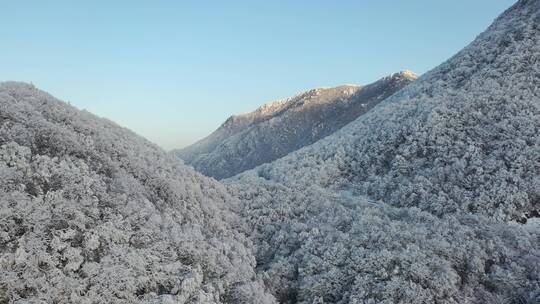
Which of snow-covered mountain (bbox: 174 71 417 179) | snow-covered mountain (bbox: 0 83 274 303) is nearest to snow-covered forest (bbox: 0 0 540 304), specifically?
snow-covered mountain (bbox: 0 83 274 303)

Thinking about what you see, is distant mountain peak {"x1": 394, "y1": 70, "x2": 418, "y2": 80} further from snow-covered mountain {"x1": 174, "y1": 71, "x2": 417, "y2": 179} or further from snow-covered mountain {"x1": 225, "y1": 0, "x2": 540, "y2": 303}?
snow-covered mountain {"x1": 225, "y1": 0, "x2": 540, "y2": 303}

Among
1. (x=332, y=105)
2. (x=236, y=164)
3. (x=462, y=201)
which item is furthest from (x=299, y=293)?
(x=332, y=105)

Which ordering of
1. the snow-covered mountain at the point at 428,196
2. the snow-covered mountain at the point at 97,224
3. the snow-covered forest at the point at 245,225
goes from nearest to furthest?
1. the snow-covered mountain at the point at 97,224
2. the snow-covered forest at the point at 245,225
3. the snow-covered mountain at the point at 428,196

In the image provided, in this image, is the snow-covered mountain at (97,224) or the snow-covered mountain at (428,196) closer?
the snow-covered mountain at (97,224)

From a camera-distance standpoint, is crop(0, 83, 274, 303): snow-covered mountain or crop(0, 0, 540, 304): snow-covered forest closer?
crop(0, 83, 274, 303): snow-covered mountain

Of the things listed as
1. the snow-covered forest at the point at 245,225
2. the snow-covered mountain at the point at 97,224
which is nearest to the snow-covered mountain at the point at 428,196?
the snow-covered forest at the point at 245,225

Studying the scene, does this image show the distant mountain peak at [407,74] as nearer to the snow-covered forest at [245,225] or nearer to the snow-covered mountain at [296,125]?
the snow-covered mountain at [296,125]
